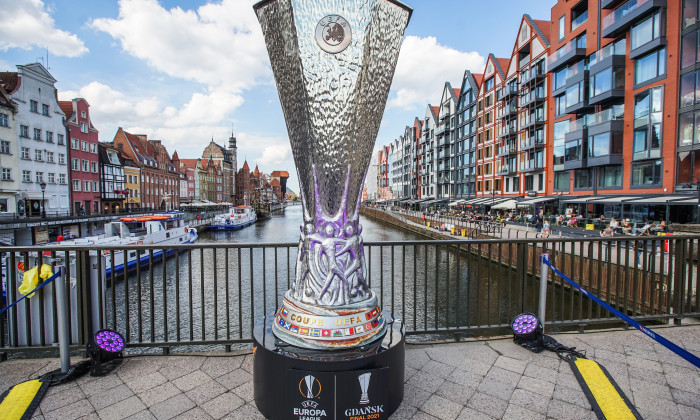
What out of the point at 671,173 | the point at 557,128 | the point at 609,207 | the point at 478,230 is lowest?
the point at 478,230

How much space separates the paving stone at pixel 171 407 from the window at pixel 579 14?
107 ft

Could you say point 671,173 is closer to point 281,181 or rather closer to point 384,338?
point 384,338

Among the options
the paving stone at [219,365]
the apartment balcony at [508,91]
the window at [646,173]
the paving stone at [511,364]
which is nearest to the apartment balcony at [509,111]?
the apartment balcony at [508,91]

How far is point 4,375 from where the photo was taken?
286cm

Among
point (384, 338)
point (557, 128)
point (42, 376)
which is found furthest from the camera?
point (557, 128)

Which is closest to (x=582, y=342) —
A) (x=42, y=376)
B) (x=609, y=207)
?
(x=42, y=376)

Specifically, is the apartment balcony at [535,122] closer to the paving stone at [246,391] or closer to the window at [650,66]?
the window at [650,66]

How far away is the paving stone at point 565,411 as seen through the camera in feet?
7.57

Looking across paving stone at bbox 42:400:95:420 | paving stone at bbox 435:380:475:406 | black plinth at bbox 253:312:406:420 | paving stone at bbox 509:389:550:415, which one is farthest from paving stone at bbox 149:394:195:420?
paving stone at bbox 509:389:550:415

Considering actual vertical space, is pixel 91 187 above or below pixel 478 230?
above

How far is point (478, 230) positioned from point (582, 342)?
22095 millimetres

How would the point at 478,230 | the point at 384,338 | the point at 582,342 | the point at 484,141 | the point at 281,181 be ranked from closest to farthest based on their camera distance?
the point at 384,338 < the point at 582,342 < the point at 478,230 < the point at 484,141 < the point at 281,181

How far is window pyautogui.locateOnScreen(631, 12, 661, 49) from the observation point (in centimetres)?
1825

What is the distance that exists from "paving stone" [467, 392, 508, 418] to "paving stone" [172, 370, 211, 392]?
6.80ft
